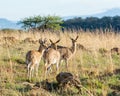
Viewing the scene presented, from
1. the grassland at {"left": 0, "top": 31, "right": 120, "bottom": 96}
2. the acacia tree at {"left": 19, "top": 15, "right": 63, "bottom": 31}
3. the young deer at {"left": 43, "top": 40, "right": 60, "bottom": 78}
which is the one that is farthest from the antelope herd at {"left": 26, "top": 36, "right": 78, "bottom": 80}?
the acacia tree at {"left": 19, "top": 15, "right": 63, "bottom": 31}

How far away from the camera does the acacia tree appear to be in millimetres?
28808

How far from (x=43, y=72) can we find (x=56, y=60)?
683 millimetres

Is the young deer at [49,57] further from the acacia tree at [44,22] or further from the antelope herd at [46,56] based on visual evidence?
the acacia tree at [44,22]

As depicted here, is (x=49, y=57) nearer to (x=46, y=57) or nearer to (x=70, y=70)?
(x=46, y=57)

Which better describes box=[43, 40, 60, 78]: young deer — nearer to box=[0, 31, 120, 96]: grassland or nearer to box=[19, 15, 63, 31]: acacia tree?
box=[0, 31, 120, 96]: grassland

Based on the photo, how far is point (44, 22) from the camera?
1168 inches

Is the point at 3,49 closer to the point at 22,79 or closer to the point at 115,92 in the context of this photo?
the point at 22,79

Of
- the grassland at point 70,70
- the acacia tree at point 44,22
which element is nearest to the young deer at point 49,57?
the grassland at point 70,70

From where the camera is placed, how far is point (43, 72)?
11.2 metres

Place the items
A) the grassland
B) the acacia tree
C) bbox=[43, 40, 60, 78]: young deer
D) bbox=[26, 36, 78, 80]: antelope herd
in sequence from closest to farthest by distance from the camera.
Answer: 1. the grassland
2. bbox=[26, 36, 78, 80]: antelope herd
3. bbox=[43, 40, 60, 78]: young deer
4. the acacia tree

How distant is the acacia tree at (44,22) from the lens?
2881 cm

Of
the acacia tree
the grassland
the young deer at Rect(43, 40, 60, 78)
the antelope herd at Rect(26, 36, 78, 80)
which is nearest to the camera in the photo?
the grassland

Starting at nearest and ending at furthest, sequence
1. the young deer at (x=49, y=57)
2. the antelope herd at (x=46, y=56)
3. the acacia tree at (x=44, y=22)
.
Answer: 1. the antelope herd at (x=46, y=56)
2. the young deer at (x=49, y=57)
3. the acacia tree at (x=44, y=22)

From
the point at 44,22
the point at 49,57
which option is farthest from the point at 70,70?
the point at 44,22
